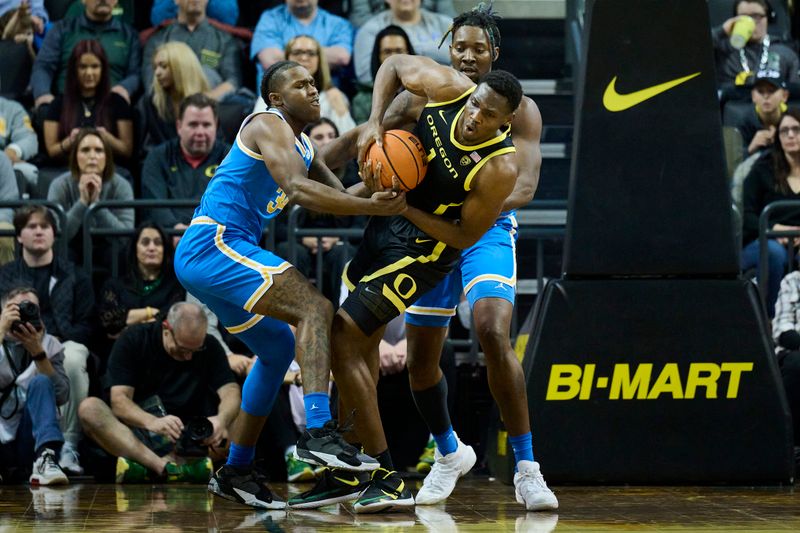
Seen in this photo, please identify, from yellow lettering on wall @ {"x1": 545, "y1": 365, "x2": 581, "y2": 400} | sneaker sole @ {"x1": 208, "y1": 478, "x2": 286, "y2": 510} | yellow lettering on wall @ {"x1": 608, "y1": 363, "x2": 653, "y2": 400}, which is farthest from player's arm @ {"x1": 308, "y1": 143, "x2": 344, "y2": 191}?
yellow lettering on wall @ {"x1": 608, "y1": 363, "x2": 653, "y2": 400}

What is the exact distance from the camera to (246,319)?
21.0 ft

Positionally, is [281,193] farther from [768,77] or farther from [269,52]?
[768,77]

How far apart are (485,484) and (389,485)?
1979 mm

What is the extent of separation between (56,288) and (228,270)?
3.08 meters

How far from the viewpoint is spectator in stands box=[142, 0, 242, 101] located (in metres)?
11.1

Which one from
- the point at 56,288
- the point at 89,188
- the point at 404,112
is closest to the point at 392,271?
the point at 404,112

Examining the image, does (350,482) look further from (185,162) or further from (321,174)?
(185,162)

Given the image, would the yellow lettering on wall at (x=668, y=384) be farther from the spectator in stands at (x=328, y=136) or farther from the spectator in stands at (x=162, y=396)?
the spectator in stands at (x=328, y=136)

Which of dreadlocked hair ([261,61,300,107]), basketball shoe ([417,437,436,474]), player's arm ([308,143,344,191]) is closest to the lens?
dreadlocked hair ([261,61,300,107])

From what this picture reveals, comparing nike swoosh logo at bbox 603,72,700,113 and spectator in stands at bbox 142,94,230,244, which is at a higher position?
nike swoosh logo at bbox 603,72,700,113

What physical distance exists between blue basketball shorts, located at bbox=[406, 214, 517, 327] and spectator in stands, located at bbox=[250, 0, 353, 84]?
15.3 ft

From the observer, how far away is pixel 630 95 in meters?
7.65

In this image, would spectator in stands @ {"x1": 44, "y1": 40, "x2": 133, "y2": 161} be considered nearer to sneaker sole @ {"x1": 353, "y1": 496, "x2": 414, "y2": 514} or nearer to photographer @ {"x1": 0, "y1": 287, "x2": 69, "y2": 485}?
photographer @ {"x1": 0, "y1": 287, "x2": 69, "y2": 485}

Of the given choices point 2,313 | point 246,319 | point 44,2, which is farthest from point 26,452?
point 44,2
